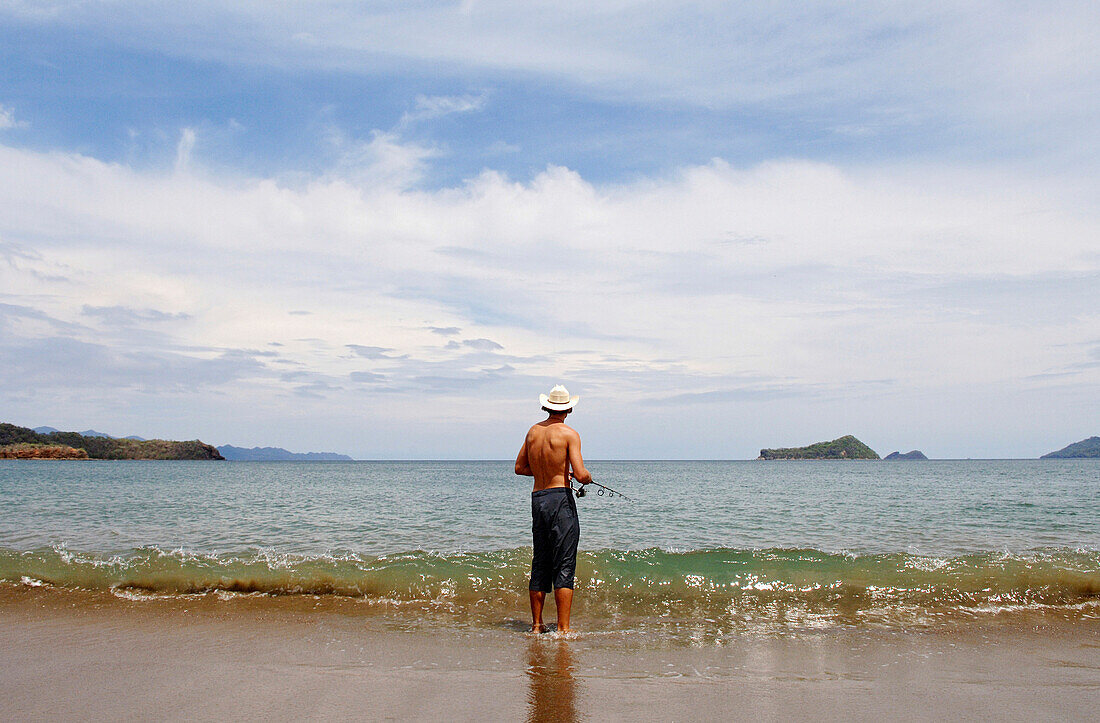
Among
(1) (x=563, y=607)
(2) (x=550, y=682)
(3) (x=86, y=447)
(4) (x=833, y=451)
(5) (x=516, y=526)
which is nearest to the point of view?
(2) (x=550, y=682)

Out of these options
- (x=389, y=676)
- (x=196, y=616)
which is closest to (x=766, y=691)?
(x=389, y=676)

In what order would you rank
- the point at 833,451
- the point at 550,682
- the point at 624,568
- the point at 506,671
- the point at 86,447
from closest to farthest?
the point at 550,682
the point at 506,671
the point at 624,568
the point at 86,447
the point at 833,451

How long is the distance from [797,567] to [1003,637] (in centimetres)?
337

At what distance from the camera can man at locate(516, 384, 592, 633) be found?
248 inches

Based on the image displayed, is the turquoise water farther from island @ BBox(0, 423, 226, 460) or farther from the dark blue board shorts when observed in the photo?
island @ BBox(0, 423, 226, 460)

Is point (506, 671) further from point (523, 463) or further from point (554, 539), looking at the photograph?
point (523, 463)

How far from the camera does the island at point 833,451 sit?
168 m

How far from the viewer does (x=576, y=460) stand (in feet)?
20.9

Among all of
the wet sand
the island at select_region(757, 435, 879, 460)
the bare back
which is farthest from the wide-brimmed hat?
the island at select_region(757, 435, 879, 460)

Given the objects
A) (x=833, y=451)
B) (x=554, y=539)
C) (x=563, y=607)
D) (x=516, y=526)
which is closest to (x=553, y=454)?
(x=554, y=539)

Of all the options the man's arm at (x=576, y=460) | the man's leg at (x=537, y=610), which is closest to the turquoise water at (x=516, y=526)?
the man's leg at (x=537, y=610)

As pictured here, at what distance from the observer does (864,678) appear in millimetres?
5020

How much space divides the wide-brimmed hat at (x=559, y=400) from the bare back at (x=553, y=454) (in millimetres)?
188

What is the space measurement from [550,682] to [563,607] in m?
1.48
